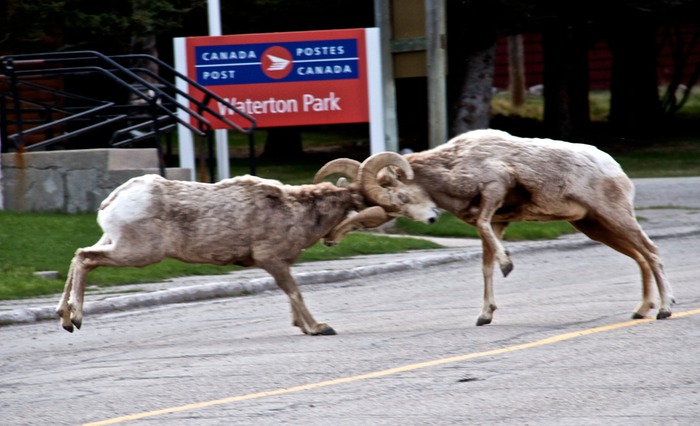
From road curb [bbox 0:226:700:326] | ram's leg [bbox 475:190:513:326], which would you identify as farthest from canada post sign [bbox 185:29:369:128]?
ram's leg [bbox 475:190:513:326]

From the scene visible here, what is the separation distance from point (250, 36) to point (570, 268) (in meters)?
6.96

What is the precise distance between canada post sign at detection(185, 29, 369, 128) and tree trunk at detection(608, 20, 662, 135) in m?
19.0

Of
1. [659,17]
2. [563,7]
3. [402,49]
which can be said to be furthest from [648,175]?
[402,49]

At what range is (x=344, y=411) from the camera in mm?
7441

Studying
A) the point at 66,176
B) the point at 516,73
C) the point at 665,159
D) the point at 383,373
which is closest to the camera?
the point at 383,373

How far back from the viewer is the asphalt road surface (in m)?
7.42

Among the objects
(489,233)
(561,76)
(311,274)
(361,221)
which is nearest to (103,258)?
(361,221)

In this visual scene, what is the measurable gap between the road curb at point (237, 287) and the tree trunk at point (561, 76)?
1708cm

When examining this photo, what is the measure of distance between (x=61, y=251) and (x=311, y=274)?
10.4ft

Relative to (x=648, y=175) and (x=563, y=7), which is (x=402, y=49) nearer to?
(x=648, y=175)

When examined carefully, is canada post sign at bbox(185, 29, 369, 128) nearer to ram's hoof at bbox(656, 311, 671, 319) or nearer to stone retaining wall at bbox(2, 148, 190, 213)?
stone retaining wall at bbox(2, 148, 190, 213)

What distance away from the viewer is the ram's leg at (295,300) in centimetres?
1049

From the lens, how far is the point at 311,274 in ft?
49.0

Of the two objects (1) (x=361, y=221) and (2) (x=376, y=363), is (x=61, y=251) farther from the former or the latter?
(2) (x=376, y=363)
